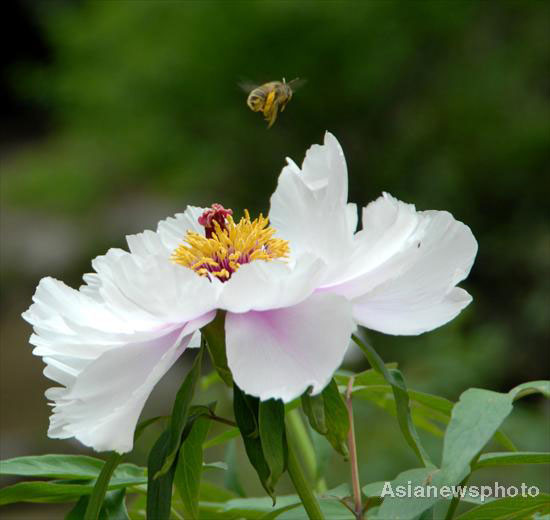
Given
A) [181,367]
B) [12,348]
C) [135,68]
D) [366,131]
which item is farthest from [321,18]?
[12,348]

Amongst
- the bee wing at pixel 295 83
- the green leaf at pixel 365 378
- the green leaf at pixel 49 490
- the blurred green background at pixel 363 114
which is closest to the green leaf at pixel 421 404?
the green leaf at pixel 365 378

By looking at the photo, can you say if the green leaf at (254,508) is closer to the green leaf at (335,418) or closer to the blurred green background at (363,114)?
the green leaf at (335,418)

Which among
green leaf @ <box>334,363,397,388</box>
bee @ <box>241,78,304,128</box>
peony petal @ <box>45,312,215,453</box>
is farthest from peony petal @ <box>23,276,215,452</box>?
bee @ <box>241,78,304,128</box>

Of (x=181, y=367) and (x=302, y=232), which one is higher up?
(x=181, y=367)

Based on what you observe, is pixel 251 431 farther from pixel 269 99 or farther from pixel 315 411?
pixel 269 99

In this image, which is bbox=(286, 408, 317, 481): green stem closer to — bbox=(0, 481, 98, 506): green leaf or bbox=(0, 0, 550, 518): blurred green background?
bbox=(0, 481, 98, 506): green leaf

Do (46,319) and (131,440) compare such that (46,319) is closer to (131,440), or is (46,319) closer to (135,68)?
(131,440)

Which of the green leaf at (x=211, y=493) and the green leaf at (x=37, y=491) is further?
the green leaf at (x=211, y=493)
